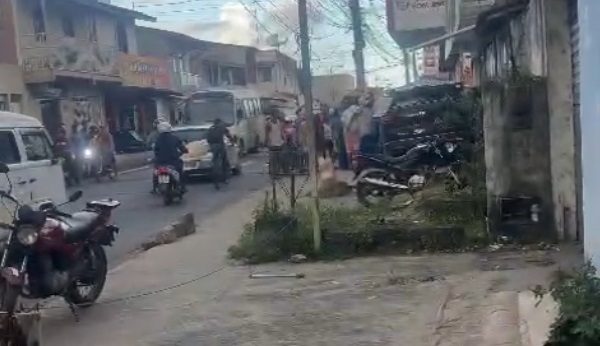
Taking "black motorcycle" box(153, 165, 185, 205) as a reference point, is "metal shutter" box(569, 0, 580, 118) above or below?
above

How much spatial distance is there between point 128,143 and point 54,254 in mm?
26348

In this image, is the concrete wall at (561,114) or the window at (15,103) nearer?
the concrete wall at (561,114)

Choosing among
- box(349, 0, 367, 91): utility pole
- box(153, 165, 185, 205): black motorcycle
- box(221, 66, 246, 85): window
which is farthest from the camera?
box(221, 66, 246, 85): window

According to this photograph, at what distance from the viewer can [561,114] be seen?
834 cm

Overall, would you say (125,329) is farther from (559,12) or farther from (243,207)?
(243,207)

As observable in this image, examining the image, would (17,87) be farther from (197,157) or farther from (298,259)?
(298,259)

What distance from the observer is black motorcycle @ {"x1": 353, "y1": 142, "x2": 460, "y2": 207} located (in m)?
12.7

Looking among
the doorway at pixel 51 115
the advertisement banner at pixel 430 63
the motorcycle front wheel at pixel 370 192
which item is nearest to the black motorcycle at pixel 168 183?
the motorcycle front wheel at pixel 370 192

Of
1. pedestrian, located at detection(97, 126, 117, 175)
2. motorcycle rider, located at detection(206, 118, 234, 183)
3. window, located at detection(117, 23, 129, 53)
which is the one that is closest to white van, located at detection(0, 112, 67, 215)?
motorcycle rider, located at detection(206, 118, 234, 183)

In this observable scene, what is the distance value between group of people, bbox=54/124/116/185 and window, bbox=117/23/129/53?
13890 millimetres

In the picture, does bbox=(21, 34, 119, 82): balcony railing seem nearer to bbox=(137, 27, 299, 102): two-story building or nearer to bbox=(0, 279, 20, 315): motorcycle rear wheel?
bbox=(137, 27, 299, 102): two-story building

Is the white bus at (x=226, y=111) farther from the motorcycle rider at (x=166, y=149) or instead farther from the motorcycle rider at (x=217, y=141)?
the motorcycle rider at (x=166, y=149)

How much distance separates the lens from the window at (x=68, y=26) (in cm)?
3122

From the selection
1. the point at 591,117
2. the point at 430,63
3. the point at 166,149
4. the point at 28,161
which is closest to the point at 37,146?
the point at 28,161
